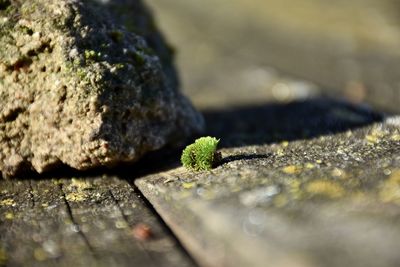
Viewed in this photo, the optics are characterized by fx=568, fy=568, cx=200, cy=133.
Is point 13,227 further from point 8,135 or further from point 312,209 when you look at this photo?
point 312,209

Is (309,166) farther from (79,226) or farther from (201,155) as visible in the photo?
(79,226)

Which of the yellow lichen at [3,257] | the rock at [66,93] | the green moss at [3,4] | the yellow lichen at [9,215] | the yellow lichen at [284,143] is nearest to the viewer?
the yellow lichen at [3,257]

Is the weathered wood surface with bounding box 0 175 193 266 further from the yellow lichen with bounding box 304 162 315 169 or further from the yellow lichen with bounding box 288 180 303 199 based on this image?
the yellow lichen with bounding box 304 162 315 169

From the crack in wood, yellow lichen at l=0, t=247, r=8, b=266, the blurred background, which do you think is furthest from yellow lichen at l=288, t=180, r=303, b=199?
the blurred background

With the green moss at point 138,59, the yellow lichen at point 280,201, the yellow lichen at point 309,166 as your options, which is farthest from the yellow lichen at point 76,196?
the yellow lichen at point 309,166

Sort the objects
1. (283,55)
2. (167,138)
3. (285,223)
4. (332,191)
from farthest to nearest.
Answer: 1. (283,55)
2. (167,138)
3. (332,191)
4. (285,223)

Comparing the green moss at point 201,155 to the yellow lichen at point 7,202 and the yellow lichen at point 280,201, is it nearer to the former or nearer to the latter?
the yellow lichen at point 280,201

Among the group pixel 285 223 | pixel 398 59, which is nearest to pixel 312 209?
pixel 285 223
